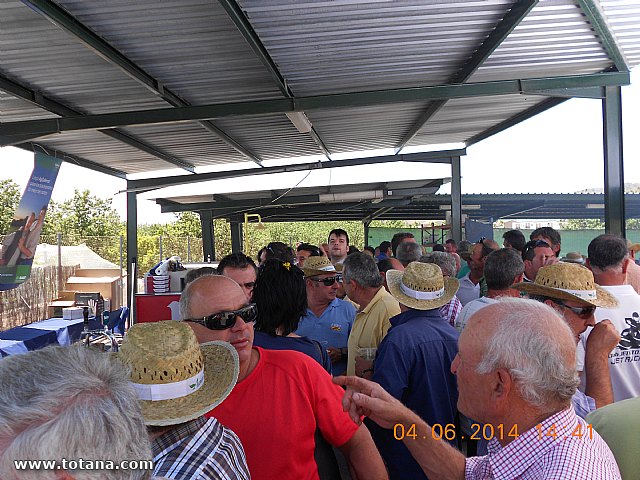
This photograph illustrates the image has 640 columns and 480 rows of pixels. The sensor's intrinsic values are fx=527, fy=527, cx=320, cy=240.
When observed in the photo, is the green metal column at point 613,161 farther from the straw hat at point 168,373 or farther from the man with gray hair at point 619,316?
the straw hat at point 168,373

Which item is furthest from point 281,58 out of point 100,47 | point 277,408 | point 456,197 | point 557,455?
point 456,197

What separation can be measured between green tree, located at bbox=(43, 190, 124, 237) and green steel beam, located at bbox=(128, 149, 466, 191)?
23.0 metres

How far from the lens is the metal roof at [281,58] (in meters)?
4.19

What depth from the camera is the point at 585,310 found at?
2.53 meters

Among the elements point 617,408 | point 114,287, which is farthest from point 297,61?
point 114,287

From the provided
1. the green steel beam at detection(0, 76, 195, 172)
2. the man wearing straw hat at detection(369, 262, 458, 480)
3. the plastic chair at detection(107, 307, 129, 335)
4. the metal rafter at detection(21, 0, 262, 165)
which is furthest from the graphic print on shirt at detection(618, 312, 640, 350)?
the plastic chair at detection(107, 307, 129, 335)

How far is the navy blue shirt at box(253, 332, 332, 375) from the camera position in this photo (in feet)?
8.70

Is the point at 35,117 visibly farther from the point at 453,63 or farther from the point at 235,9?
the point at 453,63

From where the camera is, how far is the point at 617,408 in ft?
5.57

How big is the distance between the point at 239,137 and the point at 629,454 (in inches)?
308

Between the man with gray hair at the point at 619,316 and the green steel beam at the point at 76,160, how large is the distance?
7.49 m

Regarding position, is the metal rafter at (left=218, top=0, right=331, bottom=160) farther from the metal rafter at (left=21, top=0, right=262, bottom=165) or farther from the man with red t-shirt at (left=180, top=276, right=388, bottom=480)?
the man with red t-shirt at (left=180, top=276, right=388, bottom=480)

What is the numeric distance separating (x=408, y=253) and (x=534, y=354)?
15.8 ft

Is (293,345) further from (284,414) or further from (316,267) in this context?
(316,267)
